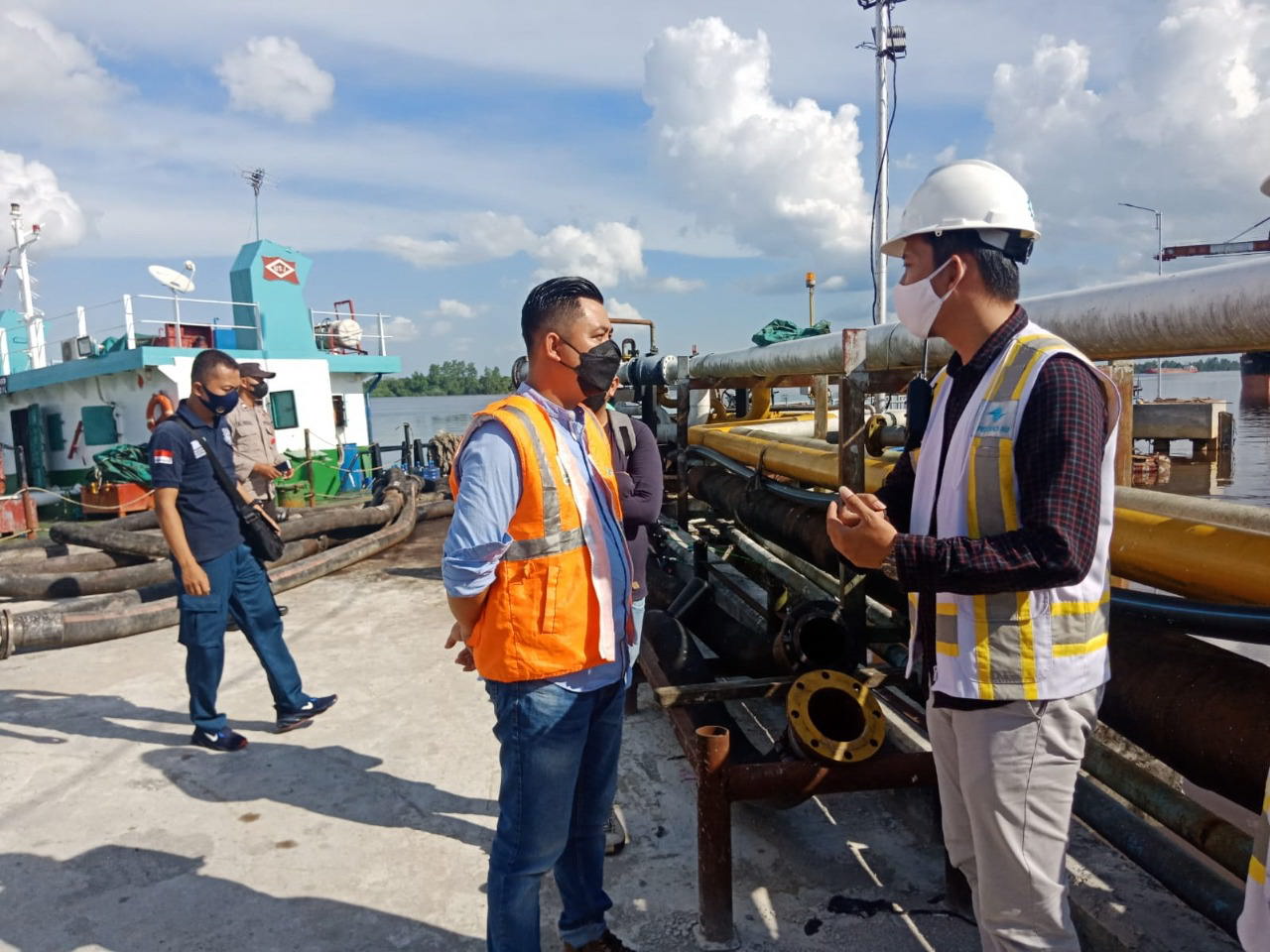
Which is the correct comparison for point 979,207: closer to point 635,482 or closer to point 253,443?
point 635,482

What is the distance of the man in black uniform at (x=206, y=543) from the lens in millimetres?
4145

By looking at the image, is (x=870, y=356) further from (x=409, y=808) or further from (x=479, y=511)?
(x=409, y=808)

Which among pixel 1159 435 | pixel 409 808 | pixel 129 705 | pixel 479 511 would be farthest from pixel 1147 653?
pixel 1159 435

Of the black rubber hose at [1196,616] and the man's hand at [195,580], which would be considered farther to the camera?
the man's hand at [195,580]

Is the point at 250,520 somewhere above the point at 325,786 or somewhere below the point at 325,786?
above

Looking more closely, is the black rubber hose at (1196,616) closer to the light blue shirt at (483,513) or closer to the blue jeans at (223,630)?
the light blue shirt at (483,513)

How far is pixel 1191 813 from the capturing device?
236cm

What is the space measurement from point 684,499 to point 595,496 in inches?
134

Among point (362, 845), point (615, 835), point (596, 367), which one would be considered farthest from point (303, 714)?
point (596, 367)

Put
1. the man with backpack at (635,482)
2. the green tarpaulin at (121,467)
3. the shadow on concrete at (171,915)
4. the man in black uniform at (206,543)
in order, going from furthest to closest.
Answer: the green tarpaulin at (121,467), the man in black uniform at (206,543), the man with backpack at (635,482), the shadow on concrete at (171,915)

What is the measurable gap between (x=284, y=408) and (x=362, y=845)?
39.9 feet

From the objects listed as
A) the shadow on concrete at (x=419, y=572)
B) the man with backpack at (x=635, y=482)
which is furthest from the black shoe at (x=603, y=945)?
the shadow on concrete at (x=419, y=572)

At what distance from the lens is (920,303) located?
190 centimetres

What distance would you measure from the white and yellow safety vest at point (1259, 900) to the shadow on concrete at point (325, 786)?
2679 mm
